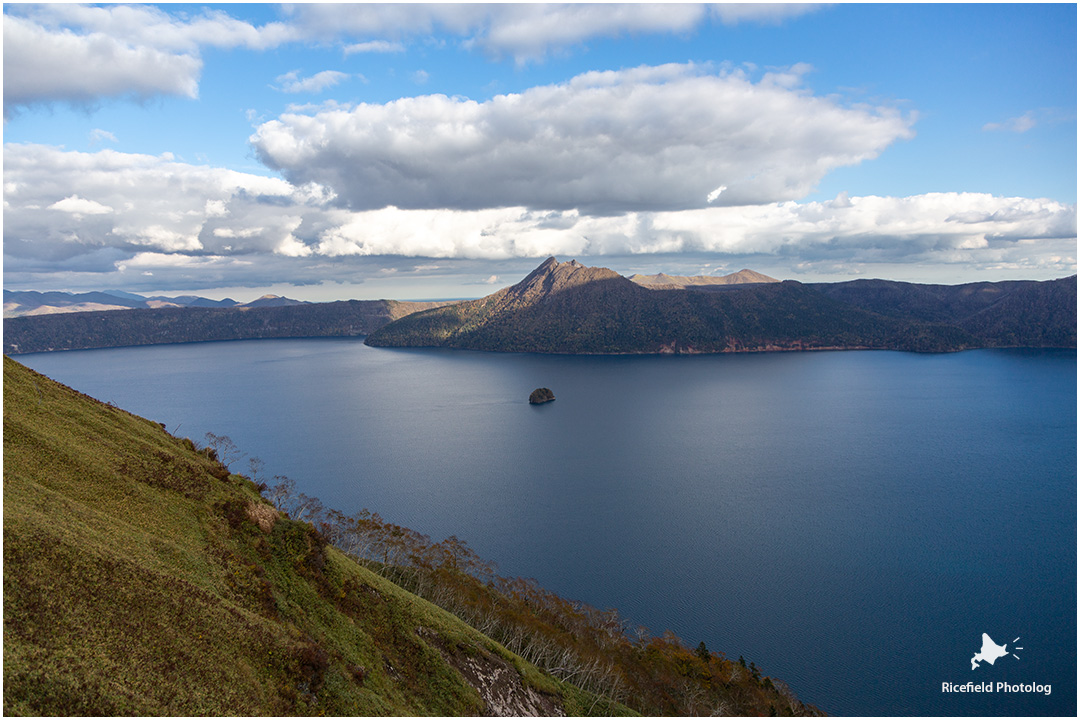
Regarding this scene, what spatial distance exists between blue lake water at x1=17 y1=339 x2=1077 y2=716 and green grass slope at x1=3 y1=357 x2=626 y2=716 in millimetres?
27845

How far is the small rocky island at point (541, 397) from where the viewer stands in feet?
585

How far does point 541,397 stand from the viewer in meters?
180

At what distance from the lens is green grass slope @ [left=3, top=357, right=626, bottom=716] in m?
19.9

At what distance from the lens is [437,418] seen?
156250 millimetres

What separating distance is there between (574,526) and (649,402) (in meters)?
102

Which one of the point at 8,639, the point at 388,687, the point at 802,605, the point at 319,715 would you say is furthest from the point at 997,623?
the point at 8,639

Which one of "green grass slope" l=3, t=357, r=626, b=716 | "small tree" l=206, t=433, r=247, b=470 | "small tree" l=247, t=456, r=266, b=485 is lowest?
"small tree" l=247, t=456, r=266, b=485

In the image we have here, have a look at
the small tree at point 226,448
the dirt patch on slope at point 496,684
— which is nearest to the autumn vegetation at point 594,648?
the dirt patch on slope at point 496,684

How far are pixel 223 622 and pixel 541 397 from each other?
156 m

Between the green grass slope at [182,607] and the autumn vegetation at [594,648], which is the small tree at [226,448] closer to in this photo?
the autumn vegetation at [594,648]

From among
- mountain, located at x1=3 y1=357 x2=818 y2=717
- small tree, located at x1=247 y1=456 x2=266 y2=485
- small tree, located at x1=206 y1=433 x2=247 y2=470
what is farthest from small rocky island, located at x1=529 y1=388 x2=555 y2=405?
mountain, located at x1=3 y1=357 x2=818 y2=717

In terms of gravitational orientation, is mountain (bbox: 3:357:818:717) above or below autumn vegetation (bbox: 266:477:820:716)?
above

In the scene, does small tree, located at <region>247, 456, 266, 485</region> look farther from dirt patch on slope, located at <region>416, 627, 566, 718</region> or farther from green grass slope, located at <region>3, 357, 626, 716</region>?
dirt patch on slope, located at <region>416, 627, 566, 718</region>

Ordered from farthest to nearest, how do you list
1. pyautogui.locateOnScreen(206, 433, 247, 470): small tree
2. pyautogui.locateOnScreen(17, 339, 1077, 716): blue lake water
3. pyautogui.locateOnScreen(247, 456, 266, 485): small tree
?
1. pyautogui.locateOnScreen(206, 433, 247, 470): small tree
2. pyautogui.locateOnScreen(247, 456, 266, 485): small tree
3. pyautogui.locateOnScreen(17, 339, 1077, 716): blue lake water
